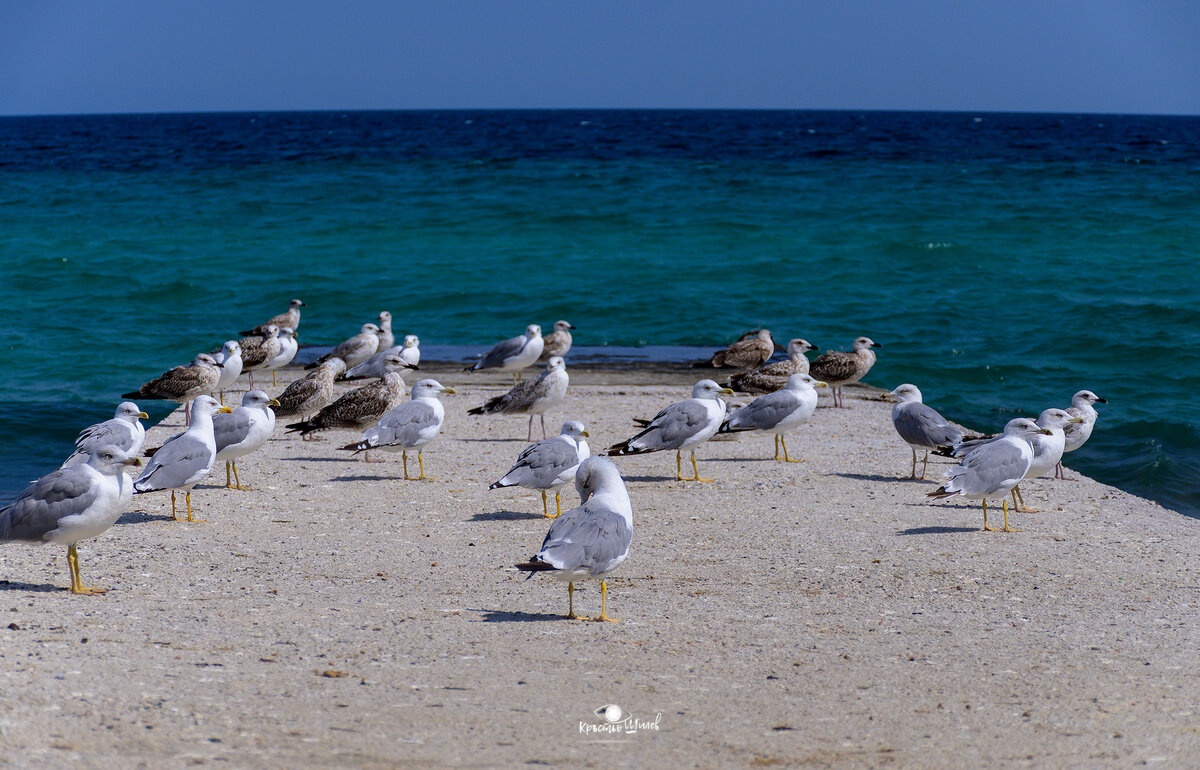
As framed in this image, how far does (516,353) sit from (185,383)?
180 inches

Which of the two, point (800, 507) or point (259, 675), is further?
point (800, 507)

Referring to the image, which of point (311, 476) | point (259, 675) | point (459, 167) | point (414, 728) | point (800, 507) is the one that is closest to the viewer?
point (414, 728)

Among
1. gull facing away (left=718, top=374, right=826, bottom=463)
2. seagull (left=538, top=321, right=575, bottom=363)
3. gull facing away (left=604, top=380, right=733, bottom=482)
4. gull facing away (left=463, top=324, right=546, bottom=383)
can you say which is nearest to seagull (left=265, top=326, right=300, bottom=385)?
gull facing away (left=463, top=324, right=546, bottom=383)

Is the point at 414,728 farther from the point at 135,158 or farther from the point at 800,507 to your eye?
the point at 135,158

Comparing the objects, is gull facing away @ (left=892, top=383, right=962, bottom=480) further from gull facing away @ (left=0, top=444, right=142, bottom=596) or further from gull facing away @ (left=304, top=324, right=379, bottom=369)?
gull facing away @ (left=304, top=324, right=379, bottom=369)

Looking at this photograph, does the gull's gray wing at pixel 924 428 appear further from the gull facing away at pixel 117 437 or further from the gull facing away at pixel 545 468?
the gull facing away at pixel 117 437

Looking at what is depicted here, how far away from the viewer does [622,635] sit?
22.0 ft

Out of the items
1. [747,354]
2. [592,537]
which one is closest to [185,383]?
[747,354]

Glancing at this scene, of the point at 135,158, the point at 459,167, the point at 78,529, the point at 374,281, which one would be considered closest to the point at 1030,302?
the point at 374,281

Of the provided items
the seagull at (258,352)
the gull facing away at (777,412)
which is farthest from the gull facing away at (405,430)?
the seagull at (258,352)

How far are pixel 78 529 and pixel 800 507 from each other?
18.5 ft

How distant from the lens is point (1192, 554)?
8703 mm

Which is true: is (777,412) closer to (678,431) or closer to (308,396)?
(678,431)

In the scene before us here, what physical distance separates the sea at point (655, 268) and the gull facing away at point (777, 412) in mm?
1102
